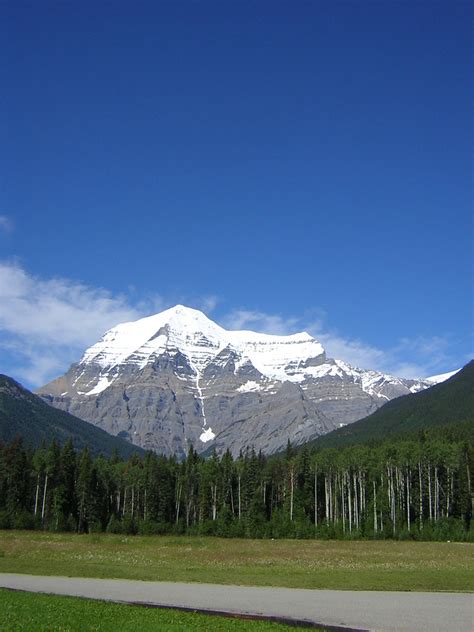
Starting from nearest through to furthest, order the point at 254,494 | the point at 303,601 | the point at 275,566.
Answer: the point at 303,601 < the point at 275,566 < the point at 254,494

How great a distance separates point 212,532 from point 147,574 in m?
68.3

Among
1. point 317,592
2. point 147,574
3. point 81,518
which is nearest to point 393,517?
point 81,518

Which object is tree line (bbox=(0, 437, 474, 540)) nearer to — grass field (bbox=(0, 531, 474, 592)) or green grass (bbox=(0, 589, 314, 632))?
grass field (bbox=(0, 531, 474, 592))

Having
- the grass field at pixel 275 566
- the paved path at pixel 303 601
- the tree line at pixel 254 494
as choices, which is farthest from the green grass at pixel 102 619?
the tree line at pixel 254 494

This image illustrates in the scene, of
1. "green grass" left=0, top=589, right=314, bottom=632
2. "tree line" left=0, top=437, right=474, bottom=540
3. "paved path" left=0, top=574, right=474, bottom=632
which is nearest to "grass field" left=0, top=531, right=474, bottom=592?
"paved path" left=0, top=574, right=474, bottom=632

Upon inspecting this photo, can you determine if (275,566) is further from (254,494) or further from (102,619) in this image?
(254,494)

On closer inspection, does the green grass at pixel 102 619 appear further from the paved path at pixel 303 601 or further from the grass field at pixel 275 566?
the grass field at pixel 275 566

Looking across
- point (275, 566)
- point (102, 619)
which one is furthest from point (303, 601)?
point (275, 566)

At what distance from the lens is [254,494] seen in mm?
119125

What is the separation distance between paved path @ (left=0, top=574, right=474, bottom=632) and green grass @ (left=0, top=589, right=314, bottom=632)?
2096 millimetres

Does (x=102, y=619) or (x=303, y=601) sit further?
(x=303, y=601)

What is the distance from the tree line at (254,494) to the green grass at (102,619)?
7708 cm

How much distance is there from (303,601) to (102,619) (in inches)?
407

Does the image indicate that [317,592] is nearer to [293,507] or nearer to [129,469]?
[293,507]
